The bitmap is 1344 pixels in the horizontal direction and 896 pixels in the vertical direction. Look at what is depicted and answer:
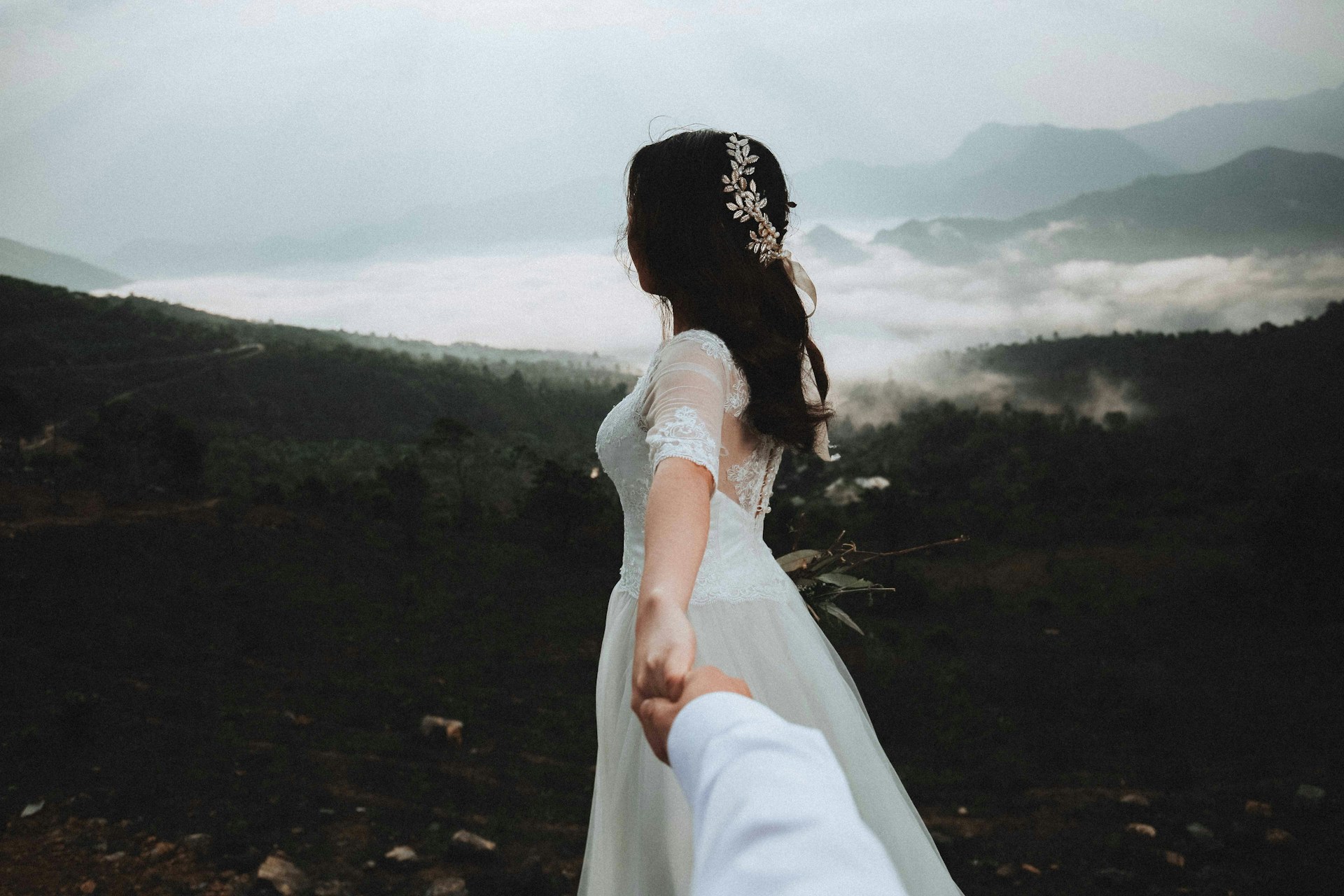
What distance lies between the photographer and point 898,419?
27094mm

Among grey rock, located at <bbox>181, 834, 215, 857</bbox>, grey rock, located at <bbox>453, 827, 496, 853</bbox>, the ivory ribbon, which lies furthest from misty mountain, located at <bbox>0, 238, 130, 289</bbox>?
the ivory ribbon

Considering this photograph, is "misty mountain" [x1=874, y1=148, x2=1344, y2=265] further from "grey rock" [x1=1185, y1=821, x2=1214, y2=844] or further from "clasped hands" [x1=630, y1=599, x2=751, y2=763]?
"clasped hands" [x1=630, y1=599, x2=751, y2=763]

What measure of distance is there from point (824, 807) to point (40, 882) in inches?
165

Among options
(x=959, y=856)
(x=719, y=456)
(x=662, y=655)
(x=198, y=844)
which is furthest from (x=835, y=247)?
(x=662, y=655)

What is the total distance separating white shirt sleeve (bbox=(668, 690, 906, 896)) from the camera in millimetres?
317

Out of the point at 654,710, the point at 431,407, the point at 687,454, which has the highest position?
the point at 431,407

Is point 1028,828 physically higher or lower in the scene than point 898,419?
lower

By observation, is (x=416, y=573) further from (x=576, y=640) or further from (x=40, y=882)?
(x=40, y=882)

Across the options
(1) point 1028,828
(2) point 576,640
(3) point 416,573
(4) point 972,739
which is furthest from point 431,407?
(1) point 1028,828

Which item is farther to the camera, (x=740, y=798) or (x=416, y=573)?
(x=416, y=573)

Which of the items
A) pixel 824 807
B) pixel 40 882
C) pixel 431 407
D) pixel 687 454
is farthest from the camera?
pixel 431 407

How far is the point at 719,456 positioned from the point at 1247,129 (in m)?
22.7

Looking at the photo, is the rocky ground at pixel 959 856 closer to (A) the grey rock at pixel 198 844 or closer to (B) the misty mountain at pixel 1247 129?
(A) the grey rock at pixel 198 844

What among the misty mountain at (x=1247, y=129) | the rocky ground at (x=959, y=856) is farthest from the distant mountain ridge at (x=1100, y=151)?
the rocky ground at (x=959, y=856)
